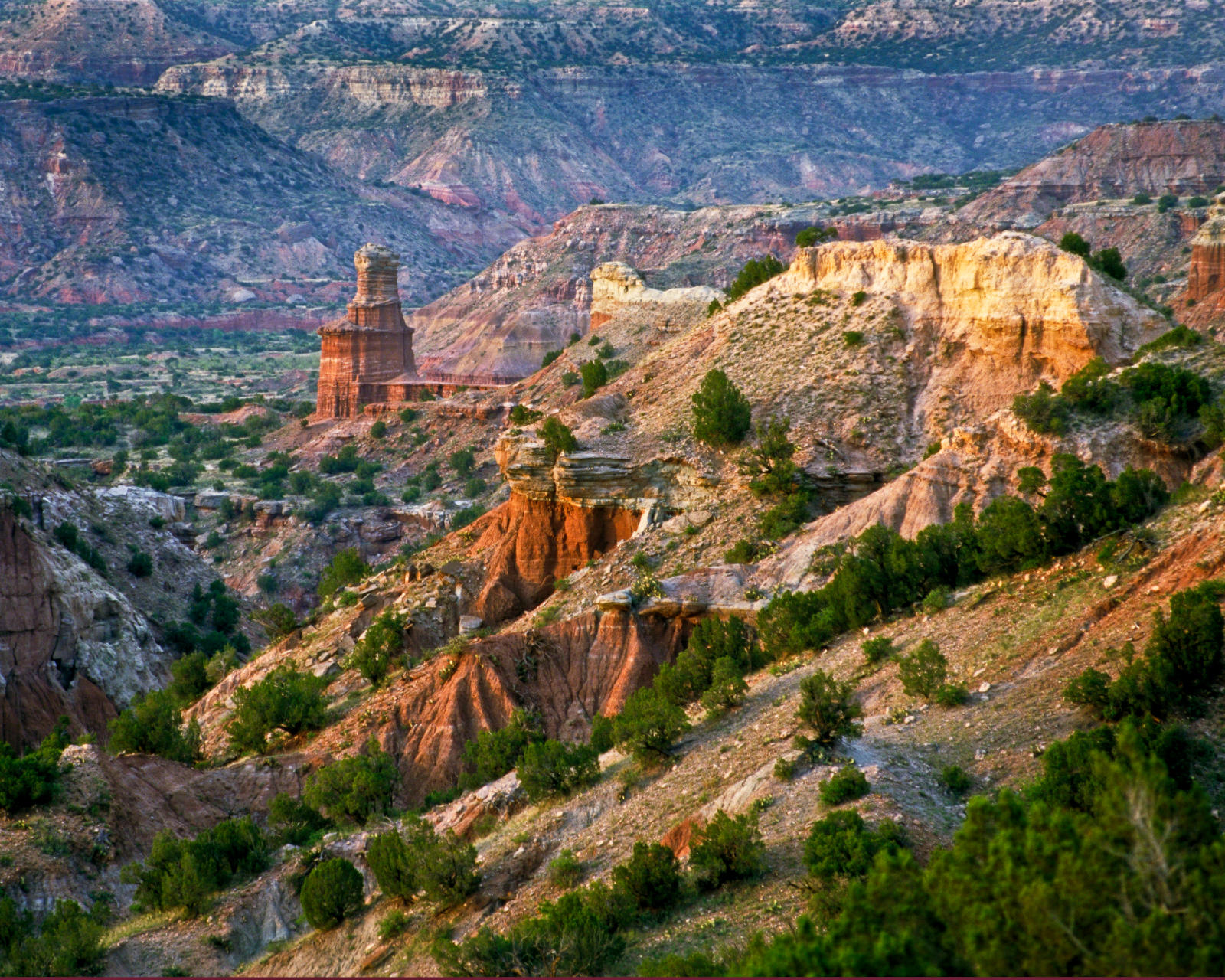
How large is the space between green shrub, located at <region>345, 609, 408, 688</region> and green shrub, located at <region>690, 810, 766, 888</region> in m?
17.1

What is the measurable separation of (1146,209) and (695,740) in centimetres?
8886

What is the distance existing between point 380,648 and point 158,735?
5.35m

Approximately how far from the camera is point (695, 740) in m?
24.7

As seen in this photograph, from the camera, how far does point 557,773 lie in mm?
24672

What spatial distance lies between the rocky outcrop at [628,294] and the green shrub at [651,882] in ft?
174

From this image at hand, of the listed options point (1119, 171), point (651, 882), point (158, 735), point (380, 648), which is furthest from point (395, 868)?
point (1119, 171)

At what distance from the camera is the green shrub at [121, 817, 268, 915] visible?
24438 millimetres

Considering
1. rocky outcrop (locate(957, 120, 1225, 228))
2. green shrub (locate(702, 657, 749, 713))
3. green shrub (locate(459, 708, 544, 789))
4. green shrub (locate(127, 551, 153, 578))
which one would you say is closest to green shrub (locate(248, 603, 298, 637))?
green shrub (locate(459, 708, 544, 789))

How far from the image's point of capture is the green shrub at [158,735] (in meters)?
33.2

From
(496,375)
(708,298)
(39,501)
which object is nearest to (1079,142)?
(496,375)

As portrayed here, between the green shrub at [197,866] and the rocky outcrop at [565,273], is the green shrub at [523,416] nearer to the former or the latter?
the green shrub at [197,866]

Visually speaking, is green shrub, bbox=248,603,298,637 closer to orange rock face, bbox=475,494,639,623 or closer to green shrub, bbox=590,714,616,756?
orange rock face, bbox=475,494,639,623

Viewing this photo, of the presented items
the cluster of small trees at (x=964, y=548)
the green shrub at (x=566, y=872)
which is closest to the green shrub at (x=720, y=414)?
the cluster of small trees at (x=964, y=548)

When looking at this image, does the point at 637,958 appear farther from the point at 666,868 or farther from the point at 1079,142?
the point at 1079,142
